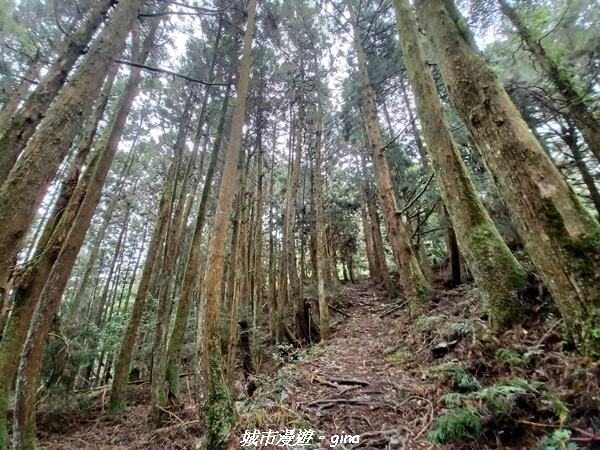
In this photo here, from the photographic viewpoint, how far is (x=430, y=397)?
322 centimetres

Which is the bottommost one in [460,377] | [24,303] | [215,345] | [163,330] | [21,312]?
[460,377]

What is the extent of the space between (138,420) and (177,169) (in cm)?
663

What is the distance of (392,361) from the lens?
5.01 metres

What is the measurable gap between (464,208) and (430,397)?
2.42 m

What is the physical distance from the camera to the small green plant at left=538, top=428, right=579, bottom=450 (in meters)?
1.70

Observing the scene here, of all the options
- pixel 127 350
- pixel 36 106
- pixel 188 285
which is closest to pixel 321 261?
pixel 188 285

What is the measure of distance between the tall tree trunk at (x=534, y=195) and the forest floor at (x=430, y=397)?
49 centimetres

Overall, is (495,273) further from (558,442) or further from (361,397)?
(361,397)

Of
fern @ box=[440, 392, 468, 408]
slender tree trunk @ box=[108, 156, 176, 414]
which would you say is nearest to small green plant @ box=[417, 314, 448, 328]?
fern @ box=[440, 392, 468, 408]

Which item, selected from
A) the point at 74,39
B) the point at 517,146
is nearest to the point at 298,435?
the point at 517,146

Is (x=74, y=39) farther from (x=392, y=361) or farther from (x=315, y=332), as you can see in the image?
(x=315, y=332)

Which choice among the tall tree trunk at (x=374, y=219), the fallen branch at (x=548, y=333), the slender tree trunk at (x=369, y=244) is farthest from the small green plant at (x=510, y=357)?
the slender tree trunk at (x=369, y=244)

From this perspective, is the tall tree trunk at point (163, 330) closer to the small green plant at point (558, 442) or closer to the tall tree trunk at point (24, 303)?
the tall tree trunk at point (24, 303)

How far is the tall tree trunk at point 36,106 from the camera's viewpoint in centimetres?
266
